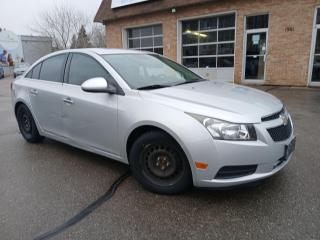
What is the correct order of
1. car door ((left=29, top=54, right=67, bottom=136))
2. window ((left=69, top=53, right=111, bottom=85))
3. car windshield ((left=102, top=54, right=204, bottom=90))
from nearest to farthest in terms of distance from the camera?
car windshield ((left=102, top=54, right=204, bottom=90)) < window ((left=69, top=53, right=111, bottom=85)) < car door ((left=29, top=54, right=67, bottom=136))

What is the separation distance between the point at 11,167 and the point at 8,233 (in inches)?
66.6

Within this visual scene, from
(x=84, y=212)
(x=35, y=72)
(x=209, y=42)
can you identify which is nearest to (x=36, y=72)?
(x=35, y=72)

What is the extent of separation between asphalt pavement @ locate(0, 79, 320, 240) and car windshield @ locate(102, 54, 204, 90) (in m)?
1.24

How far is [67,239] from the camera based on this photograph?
7.59 feet

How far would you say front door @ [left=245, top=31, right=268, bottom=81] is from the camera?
11.5m

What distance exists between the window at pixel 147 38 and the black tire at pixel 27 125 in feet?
36.7

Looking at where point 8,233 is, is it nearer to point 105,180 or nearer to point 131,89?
point 105,180

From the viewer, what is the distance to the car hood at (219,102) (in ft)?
8.51

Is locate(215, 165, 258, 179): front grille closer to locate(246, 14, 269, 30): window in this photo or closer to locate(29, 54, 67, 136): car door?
locate(29, 54, 67, 136): car door

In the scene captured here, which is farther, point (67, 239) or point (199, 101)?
point (199, 101)

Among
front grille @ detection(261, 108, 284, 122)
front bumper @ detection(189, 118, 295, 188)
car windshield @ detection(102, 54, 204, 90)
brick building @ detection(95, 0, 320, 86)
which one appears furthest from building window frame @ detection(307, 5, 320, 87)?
front bumper @ detection(189, 118, 295, 188)

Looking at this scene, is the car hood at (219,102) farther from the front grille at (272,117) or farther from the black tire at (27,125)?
the black tire at (27,125)

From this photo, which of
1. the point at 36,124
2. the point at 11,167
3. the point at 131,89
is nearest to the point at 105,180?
the point at 131,89

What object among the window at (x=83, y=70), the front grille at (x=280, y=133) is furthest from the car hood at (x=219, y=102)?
the window at (x=83, y=70)
